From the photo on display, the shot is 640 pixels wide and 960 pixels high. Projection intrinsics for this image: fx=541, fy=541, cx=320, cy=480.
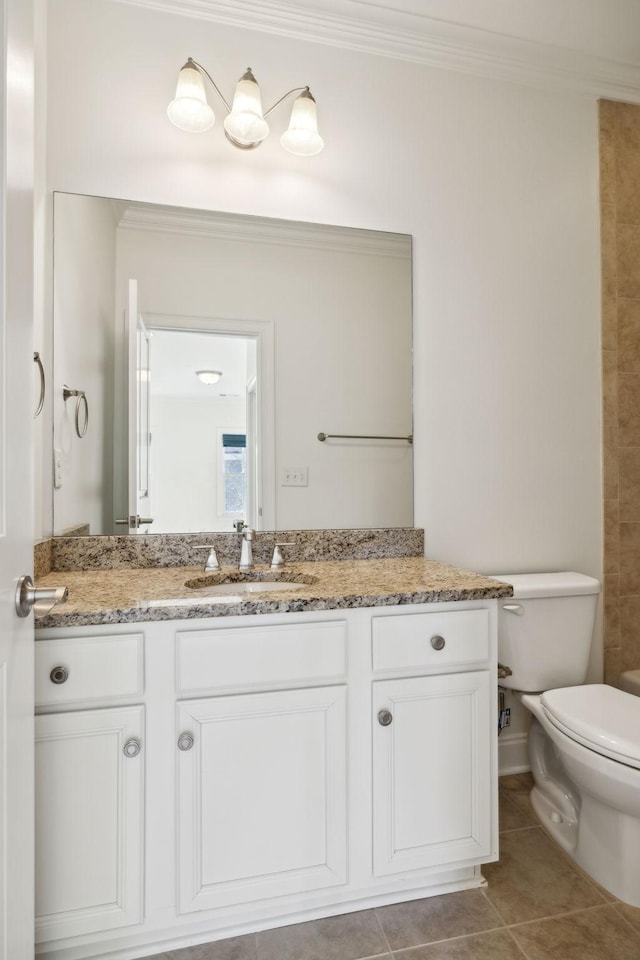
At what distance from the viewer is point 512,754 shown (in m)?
2.06

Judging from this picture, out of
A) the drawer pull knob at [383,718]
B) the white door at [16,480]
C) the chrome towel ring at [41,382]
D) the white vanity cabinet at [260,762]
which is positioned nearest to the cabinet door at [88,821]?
the white vanity cabinet at [260,762]

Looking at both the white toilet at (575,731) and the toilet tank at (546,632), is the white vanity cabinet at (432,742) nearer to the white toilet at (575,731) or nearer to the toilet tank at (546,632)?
the white toilet at (575,731)

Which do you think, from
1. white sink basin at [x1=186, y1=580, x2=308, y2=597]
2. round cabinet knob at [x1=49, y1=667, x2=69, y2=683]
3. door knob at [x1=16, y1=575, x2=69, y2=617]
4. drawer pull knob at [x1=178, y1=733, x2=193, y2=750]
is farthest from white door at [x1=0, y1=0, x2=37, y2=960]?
white sink basin at [x1=186, y1=580, x2=308, y2=597]

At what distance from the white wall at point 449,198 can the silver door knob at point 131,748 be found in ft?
3.83

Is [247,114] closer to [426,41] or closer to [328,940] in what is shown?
[426,41]

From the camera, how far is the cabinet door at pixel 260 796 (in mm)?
1222

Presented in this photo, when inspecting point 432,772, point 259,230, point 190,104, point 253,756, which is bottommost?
point 432,772

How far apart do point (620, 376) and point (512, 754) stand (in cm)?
153

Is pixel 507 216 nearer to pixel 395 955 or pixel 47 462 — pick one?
pixel 47 462

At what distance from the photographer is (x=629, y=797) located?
134cm

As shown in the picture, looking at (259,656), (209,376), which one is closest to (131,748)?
(259,656)

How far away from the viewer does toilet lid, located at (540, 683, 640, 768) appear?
4.42 ft

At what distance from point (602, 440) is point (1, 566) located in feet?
6.92

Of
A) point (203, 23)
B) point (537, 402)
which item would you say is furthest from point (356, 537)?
point (203, 23)
